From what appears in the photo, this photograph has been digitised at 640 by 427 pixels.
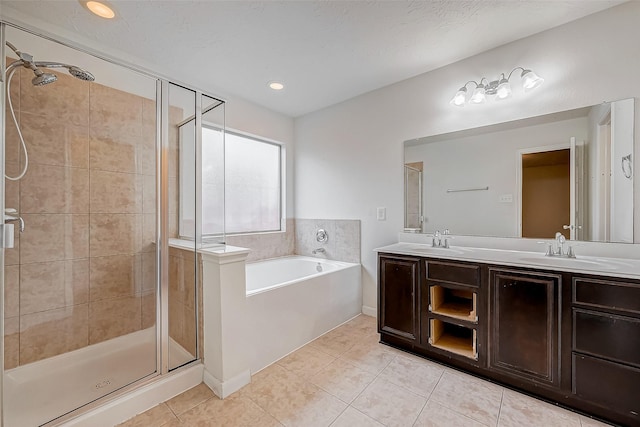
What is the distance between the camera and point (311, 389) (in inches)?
66.7

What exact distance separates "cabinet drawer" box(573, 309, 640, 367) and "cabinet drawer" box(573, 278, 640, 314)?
0.17ft

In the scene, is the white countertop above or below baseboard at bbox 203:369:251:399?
above

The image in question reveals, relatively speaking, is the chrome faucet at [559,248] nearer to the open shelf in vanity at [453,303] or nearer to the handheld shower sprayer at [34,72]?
the open shelf in vanity at [453,303]

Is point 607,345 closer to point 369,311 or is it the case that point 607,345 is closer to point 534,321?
point 534,321

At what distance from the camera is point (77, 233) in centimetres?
198

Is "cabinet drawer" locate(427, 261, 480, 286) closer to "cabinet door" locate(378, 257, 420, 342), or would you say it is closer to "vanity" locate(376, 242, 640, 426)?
"vanity" locate(376, 242, 640, 426)

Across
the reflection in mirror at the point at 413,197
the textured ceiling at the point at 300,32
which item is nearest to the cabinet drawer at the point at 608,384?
the reflection in mirror at the point at 413,197

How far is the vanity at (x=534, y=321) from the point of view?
52.6 inches

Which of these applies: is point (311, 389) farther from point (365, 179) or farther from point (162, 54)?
point (162, 54)

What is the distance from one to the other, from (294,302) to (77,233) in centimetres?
177

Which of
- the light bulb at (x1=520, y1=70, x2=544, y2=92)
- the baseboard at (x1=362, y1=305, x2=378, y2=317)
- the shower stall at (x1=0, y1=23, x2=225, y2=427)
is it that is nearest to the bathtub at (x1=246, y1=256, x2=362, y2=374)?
the baseboard at (x1=362, y1=305, x2=378, y2=317)

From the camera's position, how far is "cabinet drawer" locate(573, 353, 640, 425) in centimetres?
130

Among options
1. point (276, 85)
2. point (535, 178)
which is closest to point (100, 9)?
point (276, 85)

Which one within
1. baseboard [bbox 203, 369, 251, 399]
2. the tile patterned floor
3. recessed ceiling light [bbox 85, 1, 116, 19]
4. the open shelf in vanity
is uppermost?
recessed ceiling light [bbox 85, 1, 116, 19]
